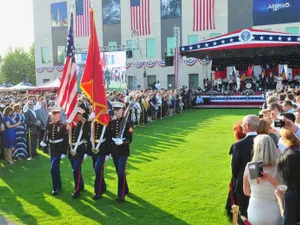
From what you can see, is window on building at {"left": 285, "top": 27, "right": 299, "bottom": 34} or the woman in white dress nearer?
the woman in white dress

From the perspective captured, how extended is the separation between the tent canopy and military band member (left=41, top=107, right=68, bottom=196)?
19.7 meters

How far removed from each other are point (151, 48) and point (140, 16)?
12.4 feet

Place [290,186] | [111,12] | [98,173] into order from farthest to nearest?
[111,12] → [98,173] → [290,186]

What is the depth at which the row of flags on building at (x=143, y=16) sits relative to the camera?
3688 centimetres

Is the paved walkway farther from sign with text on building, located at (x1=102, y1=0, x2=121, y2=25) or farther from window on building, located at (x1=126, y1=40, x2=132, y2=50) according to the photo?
sign with text on building, located at (x1=102, y1=0, x2=121, y2=25)

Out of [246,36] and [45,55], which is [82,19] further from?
[246,36]

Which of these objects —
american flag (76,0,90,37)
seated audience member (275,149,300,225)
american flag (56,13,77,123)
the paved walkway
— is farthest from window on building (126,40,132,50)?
seated audience member (275,149,300,225)

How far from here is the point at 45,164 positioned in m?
10.5

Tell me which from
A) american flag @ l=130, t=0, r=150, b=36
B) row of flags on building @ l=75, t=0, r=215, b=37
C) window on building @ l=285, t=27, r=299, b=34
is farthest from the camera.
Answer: american flag @ l=130, t=0, r=150, b=36

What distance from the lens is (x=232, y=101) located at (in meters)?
28.2

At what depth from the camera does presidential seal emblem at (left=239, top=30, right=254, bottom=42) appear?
2472 cm

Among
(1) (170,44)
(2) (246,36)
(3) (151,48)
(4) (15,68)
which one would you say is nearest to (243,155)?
(2) (246,36)

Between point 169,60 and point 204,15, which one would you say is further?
point 204,15

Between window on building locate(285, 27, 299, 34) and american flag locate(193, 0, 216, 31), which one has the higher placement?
american flag locate(193, 0, 216, 31)
